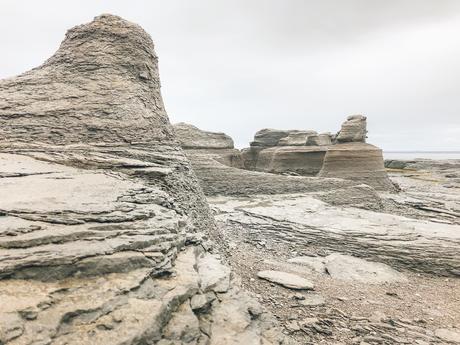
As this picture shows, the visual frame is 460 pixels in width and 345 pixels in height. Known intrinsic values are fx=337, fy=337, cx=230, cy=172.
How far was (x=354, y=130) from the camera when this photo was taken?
106 feet

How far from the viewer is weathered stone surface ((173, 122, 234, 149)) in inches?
990

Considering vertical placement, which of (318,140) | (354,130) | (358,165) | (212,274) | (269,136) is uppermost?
(269,136)

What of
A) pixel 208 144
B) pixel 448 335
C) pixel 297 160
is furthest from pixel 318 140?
pixel 448 335

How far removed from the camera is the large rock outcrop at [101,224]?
3670 millimetres

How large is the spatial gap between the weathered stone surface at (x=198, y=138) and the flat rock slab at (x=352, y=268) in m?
15.1

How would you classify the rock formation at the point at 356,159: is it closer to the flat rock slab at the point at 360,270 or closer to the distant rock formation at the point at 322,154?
the distant rock formation at the point at 322,154

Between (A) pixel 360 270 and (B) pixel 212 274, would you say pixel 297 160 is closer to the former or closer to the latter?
(A) pixel 360 270

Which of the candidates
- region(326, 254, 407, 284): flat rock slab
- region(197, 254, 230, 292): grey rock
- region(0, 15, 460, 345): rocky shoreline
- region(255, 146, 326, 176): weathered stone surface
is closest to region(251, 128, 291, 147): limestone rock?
region(255, 146, 326, 176): weathered stone surface

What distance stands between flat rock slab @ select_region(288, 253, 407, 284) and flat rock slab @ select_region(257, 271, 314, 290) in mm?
1776

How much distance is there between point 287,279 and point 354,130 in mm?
26679

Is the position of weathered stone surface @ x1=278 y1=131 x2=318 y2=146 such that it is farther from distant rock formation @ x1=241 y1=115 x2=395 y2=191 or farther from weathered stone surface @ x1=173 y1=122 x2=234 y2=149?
weathered stone surface @ x1=173 y1=122 x2=234 y2=149

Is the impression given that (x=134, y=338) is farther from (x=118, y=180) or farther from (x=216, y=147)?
(x=216, y=147)

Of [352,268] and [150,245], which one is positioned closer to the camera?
[150,245]

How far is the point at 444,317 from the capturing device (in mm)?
7855
